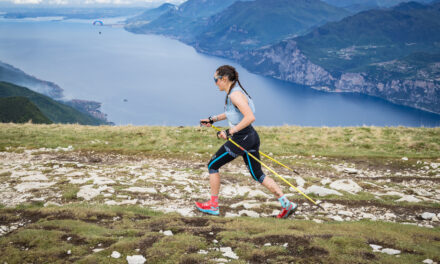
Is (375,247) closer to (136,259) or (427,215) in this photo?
(427,215)

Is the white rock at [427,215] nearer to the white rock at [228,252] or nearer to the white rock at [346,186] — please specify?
the white rock at [346,186]

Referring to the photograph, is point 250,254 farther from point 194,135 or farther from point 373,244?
point 194,135

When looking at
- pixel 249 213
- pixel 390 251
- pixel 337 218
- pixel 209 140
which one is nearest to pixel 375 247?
pixel 390 251

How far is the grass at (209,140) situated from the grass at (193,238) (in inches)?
367

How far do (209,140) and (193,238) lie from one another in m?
13.1

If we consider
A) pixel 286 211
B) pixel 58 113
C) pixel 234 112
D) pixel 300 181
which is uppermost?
pixel 234 112

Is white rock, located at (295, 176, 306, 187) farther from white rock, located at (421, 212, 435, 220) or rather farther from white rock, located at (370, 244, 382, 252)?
white rock, located at (370, 244, 382, 252)

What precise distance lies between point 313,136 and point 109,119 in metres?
182

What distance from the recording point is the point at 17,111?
138m

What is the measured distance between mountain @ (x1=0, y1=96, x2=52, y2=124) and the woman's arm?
139m

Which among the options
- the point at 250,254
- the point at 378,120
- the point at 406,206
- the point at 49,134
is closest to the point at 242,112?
the point at 250,254

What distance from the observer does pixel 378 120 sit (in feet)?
637

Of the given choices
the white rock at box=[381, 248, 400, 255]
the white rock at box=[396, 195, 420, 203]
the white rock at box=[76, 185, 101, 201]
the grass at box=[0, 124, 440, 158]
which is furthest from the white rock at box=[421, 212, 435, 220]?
the white rock at box=[76, 185, 101, 201]

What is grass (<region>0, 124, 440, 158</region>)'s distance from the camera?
16.5m
